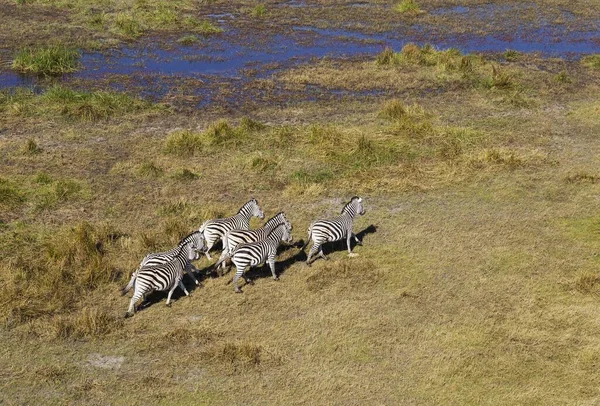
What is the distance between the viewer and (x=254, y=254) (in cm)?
1427

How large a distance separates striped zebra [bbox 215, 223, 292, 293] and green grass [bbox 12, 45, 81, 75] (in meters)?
19.0

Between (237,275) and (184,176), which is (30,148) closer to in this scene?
(184,176)

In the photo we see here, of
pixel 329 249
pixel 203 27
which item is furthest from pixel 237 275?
pixel 203 27

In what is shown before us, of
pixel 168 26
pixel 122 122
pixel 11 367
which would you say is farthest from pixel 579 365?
pixel 168 26

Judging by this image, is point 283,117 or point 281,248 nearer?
point 281,248

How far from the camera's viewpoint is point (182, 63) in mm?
32031

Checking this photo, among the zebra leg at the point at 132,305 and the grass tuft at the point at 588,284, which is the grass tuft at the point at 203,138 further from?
the grass tuft at the point at 588,284

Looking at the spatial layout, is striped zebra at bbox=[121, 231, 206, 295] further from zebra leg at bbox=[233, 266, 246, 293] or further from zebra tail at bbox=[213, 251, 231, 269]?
zebra leg at bbox=[233, 266, 246, 293]

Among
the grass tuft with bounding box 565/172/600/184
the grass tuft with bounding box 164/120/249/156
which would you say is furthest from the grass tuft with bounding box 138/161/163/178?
the grass tuft with bounding box 565/172/600/184

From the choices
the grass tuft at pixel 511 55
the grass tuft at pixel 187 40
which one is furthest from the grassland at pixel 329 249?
the grass tuft at pixel 187 40

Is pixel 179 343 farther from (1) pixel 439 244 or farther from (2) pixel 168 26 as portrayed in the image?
(2) pixel 168 26

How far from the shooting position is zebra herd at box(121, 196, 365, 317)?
13.6 meters

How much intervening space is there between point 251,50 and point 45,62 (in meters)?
10.2

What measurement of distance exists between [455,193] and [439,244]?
332 cm
